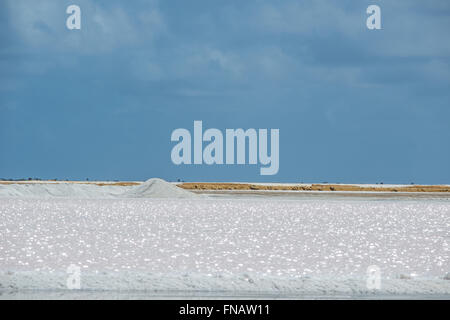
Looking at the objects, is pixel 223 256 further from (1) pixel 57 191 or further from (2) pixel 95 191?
(1) pixel 57 191

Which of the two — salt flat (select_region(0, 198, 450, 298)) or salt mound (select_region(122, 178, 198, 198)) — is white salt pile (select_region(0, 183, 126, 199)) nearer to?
salt mound (select_region(122, 178, 198, 198))

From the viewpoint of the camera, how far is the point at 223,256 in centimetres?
1315

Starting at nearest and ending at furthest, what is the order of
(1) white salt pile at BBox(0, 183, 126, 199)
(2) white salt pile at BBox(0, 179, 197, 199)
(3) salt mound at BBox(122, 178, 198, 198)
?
(3) salt mound at BBox(122, 178, 198, 198) < (2) white salt pile at BBox(0, 179, 197, 199) < (1) white salt pile at BBox(0, 183, 126, 199)

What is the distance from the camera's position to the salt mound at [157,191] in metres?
44.3

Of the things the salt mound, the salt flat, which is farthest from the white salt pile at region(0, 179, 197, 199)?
the salt flat

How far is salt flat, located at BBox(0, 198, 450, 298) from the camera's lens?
30.4 ft

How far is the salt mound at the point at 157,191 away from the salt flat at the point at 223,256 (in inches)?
804

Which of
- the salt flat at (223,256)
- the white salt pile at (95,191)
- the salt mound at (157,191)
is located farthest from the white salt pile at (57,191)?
the salt flat at (223,256)

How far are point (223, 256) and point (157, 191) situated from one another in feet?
104

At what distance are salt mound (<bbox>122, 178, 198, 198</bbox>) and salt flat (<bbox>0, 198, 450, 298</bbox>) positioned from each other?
2041 centimetres

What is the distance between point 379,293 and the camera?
353 inches

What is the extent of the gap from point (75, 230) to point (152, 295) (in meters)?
10.4
